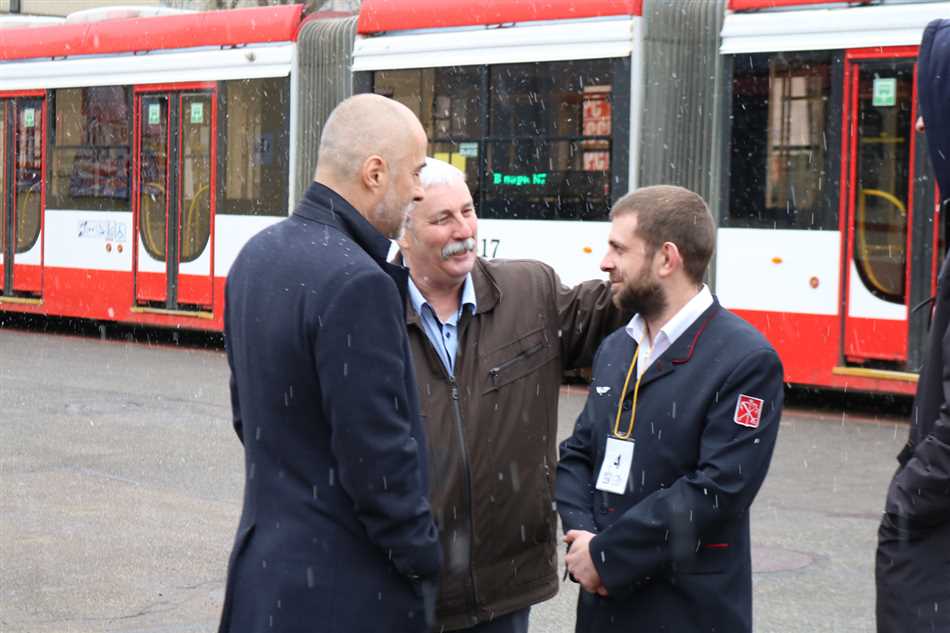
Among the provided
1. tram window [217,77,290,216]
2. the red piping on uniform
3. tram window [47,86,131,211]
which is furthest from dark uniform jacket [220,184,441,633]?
tram window [47,86,131,211]

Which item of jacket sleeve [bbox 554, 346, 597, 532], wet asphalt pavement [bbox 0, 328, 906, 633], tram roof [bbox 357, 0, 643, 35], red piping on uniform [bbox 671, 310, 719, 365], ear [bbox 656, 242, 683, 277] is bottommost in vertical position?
wet asphalt pavement [bbox 0, 328, 906, 633]

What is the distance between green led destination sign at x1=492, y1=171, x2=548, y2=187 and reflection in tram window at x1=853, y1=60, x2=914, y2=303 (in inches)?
116

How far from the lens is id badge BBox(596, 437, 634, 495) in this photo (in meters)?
3.76

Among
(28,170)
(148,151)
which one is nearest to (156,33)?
(148,151)

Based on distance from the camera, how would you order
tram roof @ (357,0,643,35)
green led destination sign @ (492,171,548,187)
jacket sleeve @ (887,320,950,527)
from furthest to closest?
green led destination sign @ (492,171,548,187) < tram roof @ (357,0,643,35) < jacket sleeve @ (887,320,950,527)

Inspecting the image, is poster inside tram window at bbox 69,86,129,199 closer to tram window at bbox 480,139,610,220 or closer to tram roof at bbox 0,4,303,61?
tram roof at bbox 0,4,303,61

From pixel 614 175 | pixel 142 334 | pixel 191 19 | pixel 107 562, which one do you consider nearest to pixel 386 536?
pixel 107 562

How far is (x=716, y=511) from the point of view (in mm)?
3619

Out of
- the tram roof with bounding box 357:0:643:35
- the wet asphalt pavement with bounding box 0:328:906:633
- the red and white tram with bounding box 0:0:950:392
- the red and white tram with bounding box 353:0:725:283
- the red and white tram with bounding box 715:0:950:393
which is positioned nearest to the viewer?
the wet asphalt pavement with bounding box 0:328:906:633

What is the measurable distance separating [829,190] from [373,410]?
1002cm

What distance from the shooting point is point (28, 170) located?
19938 mm

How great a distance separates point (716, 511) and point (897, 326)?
8.88 metres

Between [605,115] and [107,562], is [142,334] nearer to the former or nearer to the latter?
A: [605,115]

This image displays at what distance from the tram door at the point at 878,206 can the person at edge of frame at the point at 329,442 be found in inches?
369
